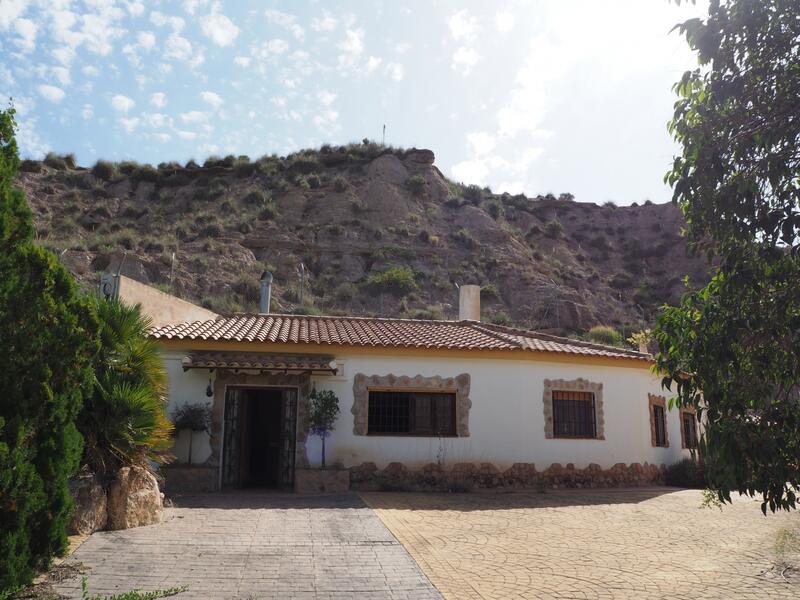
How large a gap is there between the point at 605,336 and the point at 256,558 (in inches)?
1027

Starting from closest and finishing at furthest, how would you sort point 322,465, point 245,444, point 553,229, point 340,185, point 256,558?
point 256,558 < point 322,465 < point 245,444 < point 340,185 < point 553,229

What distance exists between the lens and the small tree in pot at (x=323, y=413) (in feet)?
39.2

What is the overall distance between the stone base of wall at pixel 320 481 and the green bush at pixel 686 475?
7.56 m

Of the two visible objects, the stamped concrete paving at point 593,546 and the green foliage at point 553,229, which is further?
the green foliage at point 553,229

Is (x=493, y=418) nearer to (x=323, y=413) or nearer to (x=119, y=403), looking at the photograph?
(x=323, y=413)

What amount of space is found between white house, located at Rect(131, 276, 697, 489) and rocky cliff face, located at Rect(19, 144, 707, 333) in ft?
51.1

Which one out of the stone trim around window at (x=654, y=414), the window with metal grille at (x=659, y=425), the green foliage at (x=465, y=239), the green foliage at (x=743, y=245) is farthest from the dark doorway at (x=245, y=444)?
the green foliage at (x=465, y=239)

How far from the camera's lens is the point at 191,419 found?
11.8 m

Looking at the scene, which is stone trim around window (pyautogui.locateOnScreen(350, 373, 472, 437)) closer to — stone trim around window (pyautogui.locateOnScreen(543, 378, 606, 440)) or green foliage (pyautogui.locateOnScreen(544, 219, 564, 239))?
stone trim around window (pyautogui.locateOnScreen(543, 378, 606, 440))

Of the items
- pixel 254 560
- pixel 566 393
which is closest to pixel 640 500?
pixel 566 393

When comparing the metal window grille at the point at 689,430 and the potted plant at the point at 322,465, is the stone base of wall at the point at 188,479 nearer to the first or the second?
the potted plant at the point at 322,465

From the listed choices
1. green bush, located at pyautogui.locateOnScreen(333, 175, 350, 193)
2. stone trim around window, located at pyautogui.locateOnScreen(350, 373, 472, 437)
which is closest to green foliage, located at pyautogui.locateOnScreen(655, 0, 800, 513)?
stone trim around window, located at pyautogui.locateOnScreen(350, 373, 472, 437)

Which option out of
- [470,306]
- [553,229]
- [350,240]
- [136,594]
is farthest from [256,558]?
[553,229]

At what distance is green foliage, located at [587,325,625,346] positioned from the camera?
29141mm
